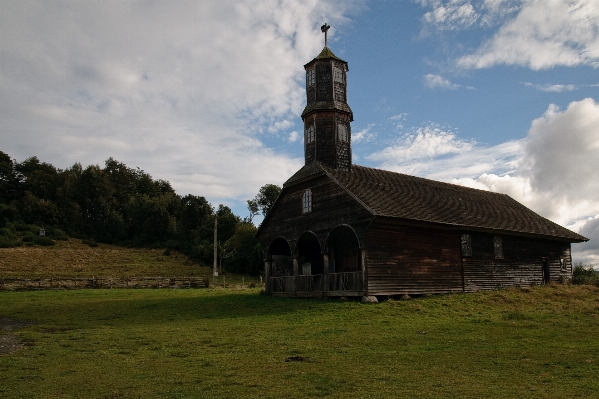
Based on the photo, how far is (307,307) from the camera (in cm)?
2430

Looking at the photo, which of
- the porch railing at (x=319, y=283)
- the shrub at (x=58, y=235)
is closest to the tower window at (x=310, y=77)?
the porch railing at (x=319, y=283)

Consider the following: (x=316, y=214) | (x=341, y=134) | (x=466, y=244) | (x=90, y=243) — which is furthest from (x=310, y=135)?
(x=90, y=243)

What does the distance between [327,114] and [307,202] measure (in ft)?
18.0

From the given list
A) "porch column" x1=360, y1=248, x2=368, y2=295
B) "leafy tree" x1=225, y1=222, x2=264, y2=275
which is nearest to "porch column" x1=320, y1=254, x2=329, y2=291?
"porch column" x1=360, y1=248, x2=368, y2=295

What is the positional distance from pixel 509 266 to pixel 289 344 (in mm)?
20861

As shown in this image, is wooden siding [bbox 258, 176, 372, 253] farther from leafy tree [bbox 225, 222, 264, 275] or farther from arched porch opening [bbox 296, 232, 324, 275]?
leafy tree [bbox 225, 222, 264, 275]

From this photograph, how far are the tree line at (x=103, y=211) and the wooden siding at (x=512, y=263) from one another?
39.5 meters

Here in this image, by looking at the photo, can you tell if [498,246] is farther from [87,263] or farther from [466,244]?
[87,263]

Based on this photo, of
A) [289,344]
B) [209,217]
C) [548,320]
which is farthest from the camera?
[209,217]

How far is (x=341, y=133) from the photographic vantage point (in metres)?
31.0

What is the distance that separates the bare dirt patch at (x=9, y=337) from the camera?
15.1m

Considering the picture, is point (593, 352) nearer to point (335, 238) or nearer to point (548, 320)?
point (548, 320)

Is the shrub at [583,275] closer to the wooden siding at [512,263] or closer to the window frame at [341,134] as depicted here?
the wooden siding at [512,263]

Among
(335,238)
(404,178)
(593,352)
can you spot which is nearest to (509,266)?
(404,178)
